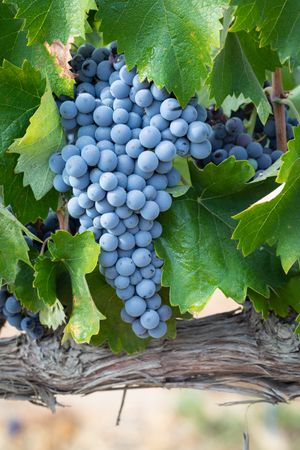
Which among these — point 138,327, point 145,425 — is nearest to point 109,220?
point 138,327

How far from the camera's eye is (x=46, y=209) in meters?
0.78

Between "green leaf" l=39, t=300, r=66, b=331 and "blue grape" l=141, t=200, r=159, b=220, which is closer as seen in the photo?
"blue grape" l=141, t=200, r=159, b=220

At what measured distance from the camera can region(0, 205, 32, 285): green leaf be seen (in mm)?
747

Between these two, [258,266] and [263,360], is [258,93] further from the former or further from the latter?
[263,360]

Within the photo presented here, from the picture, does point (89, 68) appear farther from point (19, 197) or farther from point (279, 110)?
point (279, 110)

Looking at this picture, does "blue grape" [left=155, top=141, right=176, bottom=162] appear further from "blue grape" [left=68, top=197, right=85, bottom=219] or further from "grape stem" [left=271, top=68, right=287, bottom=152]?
"grape stem" [left=271, top=68, right=287, bottom=152]

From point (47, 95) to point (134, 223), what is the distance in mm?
147

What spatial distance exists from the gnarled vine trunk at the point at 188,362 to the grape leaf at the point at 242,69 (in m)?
0.26

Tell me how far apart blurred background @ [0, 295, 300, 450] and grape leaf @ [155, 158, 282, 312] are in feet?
9.39

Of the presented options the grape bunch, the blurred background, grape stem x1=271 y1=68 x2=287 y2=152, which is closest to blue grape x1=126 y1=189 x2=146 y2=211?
the grape bunch

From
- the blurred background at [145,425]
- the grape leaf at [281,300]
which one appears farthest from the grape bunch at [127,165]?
the blurred background at [145,425]

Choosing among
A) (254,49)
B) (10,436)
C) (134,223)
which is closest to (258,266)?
(134,223)

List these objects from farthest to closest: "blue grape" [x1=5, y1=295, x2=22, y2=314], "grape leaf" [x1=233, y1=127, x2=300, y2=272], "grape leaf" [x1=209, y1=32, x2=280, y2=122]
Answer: "blue grape" [x1=5, y1=295, x2=22, y2=314] < "grape leaf" [x1=209, y1=32, x2=280, y2=122] < "grape leaf" [x1=233, y1=127, x2=300, y2=272]

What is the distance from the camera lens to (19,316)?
918 mm
